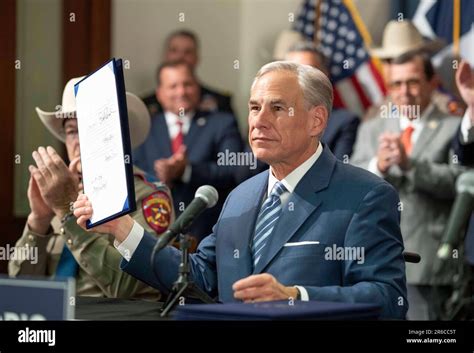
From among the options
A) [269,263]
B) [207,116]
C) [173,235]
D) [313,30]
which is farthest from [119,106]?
[313,30]

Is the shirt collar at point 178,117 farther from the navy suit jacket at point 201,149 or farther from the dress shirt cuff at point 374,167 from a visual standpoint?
the dress shirt cuff at point 374,167

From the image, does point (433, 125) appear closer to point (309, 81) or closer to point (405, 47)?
point (405, 47)

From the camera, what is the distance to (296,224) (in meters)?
3.02

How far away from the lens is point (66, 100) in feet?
12.7

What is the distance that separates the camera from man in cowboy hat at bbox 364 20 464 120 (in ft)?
16.7

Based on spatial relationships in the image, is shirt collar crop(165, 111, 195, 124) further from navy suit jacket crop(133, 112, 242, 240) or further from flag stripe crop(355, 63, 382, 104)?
flag stripe crop(355, 63, 382, 104)

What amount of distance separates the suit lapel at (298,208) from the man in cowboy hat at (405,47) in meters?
2.01

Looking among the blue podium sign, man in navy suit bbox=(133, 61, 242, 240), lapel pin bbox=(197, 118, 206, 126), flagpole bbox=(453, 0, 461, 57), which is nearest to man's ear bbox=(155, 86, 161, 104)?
man in navy suit bbox=(133, 61, 242, 240)

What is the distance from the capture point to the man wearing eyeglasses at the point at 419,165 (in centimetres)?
457

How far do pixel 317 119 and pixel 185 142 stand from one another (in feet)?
5.93

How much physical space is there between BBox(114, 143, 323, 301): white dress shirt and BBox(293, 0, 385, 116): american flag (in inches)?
104

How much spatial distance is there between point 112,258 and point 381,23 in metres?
2.73

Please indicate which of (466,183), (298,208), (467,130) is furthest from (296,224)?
(467,130)

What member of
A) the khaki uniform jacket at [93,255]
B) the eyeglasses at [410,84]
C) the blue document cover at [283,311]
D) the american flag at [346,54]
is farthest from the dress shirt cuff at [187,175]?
the blue document cover at [283,311]
